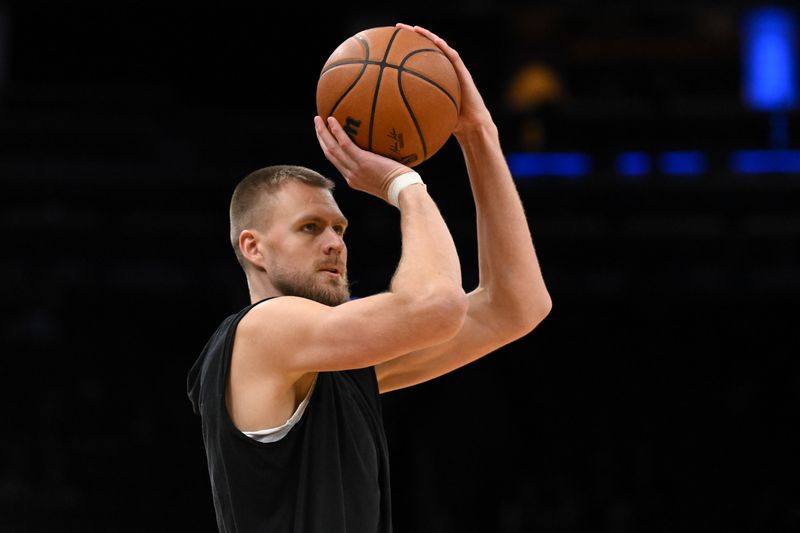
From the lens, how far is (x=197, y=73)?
11898 mm

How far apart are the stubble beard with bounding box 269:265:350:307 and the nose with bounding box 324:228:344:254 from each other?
74mm

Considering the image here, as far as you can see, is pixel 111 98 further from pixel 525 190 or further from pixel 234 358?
pixel 234 358

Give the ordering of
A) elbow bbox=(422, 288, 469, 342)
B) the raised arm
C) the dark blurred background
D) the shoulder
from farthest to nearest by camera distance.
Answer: the dark blurred background < the raised arm < the shoulder < elbow bbox=(422, 288, 469, 342)

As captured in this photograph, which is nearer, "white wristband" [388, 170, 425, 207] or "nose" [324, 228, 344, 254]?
"white wristband" [388, 170, 425, 207]

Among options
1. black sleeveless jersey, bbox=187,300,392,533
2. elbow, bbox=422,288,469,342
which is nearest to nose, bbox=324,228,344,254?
black sleeveless jersey, bbox=187,300,392,533

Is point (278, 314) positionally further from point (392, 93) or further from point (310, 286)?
point (392, 93)

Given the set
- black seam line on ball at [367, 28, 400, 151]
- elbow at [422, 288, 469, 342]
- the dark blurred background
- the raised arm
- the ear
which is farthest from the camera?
the dark blurred background

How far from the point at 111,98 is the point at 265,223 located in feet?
25.9

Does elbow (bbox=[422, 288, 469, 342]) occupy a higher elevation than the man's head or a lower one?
lower

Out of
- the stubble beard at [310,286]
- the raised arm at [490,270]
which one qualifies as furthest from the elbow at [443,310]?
the raised arm at [490,270]

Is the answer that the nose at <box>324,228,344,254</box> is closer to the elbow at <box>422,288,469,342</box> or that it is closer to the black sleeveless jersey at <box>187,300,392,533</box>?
the black sleeveless jersey at <box>187,300,392,533</box>

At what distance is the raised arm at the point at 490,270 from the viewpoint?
319cm

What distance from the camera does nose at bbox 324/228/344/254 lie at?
294cm

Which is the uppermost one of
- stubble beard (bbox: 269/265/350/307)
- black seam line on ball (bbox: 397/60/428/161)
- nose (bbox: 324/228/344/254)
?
black seam line on ball (bbox: 397/60/428/161)
